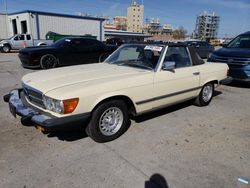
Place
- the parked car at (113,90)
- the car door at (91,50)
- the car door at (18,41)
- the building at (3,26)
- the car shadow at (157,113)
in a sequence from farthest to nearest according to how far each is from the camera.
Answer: the building at (3,26) → the car door at (18,41) → the car door at (91,50) → the car shadow at (157,113) → the parked car at (113,90)

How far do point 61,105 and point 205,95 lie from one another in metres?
3.88

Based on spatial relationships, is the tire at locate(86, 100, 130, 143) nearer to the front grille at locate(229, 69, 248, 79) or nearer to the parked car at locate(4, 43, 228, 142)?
the parked car at locate(4, 43, 228, 142)

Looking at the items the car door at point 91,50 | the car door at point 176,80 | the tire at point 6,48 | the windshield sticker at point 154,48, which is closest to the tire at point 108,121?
the car door at point 176,80

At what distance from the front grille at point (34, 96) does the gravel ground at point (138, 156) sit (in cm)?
67

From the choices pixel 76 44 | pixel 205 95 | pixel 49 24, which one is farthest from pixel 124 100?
pixel 49 24

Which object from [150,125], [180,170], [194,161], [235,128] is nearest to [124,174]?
[180,170]

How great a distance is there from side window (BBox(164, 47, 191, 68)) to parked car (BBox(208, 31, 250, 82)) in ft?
11.7

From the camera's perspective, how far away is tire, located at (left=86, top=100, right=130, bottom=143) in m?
3.42

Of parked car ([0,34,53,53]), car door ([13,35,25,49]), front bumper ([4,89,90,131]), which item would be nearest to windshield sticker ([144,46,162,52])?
front bumper ([4,89,90,131])

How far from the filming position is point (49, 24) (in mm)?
29141

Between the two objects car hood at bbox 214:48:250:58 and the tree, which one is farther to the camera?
the tree

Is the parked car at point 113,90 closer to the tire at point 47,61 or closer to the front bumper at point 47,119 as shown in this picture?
the front bumper at point 47,119

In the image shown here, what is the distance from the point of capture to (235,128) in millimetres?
4406

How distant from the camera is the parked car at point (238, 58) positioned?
7.38m
